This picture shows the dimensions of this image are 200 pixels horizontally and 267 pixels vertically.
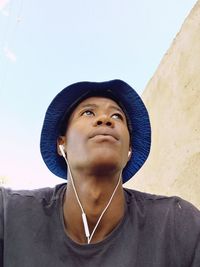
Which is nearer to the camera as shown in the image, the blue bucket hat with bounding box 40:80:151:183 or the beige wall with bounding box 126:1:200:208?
the blue bucket hat with bounding box 40:80:151:183

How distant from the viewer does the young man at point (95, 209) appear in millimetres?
1135

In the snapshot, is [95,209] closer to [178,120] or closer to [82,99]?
[82,99]

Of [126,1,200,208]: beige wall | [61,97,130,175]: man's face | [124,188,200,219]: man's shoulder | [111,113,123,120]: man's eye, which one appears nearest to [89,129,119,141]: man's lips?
[61,97,130,175]: man's face

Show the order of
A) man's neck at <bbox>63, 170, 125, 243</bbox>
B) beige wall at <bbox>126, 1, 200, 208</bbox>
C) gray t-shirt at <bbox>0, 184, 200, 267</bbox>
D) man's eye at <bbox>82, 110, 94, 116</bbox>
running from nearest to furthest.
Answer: gray t-shirt at <bbox>0, 184, 200, 267</bbox>
man's neck at <bbox>63, 170, 125, 243</bbox>
man's eye at <bbox>82, 110, 94, 116</bbox>
beige wall at <bbox>126, 1, 200, 208</bbox>

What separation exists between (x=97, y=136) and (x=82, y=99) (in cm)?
21

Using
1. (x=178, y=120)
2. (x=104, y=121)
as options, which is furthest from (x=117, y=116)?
(x=178, y=120)

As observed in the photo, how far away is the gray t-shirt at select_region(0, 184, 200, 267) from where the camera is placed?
1.12 metres

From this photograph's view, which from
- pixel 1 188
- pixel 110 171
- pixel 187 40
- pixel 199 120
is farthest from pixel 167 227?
pixel 187 40

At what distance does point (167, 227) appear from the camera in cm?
118

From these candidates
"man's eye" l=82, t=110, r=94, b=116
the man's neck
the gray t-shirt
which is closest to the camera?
the gray t-shirt

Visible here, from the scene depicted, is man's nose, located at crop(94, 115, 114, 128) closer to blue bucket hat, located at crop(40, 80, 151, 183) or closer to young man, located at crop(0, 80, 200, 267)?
young man, located at crop(0, 80, 200, 267)

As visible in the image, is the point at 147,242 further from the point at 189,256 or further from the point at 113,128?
the point at 113,128

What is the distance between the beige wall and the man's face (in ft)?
4.43

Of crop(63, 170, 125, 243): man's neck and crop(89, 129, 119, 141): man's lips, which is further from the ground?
crop(89, 129, 119, 141): man's lips
